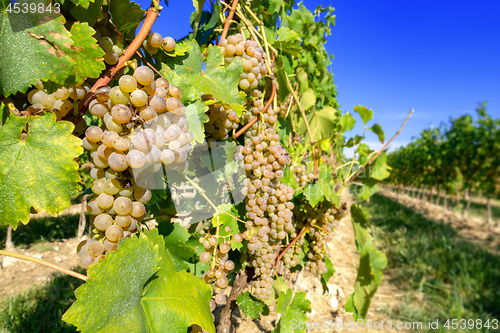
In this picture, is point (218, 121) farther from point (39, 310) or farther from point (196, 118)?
point (39, 310)

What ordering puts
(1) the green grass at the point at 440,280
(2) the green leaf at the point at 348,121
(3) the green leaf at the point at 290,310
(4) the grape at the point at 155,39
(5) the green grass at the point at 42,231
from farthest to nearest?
(5) the green grass at the point at 42,231, (1) the green grass at the point at 440,280, (2) the green leaf at the point at 348,121, (3) the green leaf at the point at 290,310, (4) the grape at the point at 155,39

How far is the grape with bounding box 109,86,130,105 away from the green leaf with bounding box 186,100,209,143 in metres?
0.21

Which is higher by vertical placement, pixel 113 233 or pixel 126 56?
pixel 126 56

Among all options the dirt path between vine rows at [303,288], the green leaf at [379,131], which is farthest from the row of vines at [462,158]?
the green leaf at [379,131]

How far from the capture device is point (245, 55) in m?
1.25

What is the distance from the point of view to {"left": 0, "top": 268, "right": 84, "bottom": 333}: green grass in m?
2.50

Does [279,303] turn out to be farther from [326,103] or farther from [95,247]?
[326,103]

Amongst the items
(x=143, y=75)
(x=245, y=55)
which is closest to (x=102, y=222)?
(x=143, y=75)

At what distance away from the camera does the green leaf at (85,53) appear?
72cm

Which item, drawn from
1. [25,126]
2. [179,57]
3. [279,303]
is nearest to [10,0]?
[25,126]

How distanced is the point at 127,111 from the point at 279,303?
4.54ft

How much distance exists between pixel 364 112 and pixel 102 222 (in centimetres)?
210

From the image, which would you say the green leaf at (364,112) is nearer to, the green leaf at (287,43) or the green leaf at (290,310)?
the green leaf at (287,43)

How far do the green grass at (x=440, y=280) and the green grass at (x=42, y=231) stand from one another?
18.9ft
